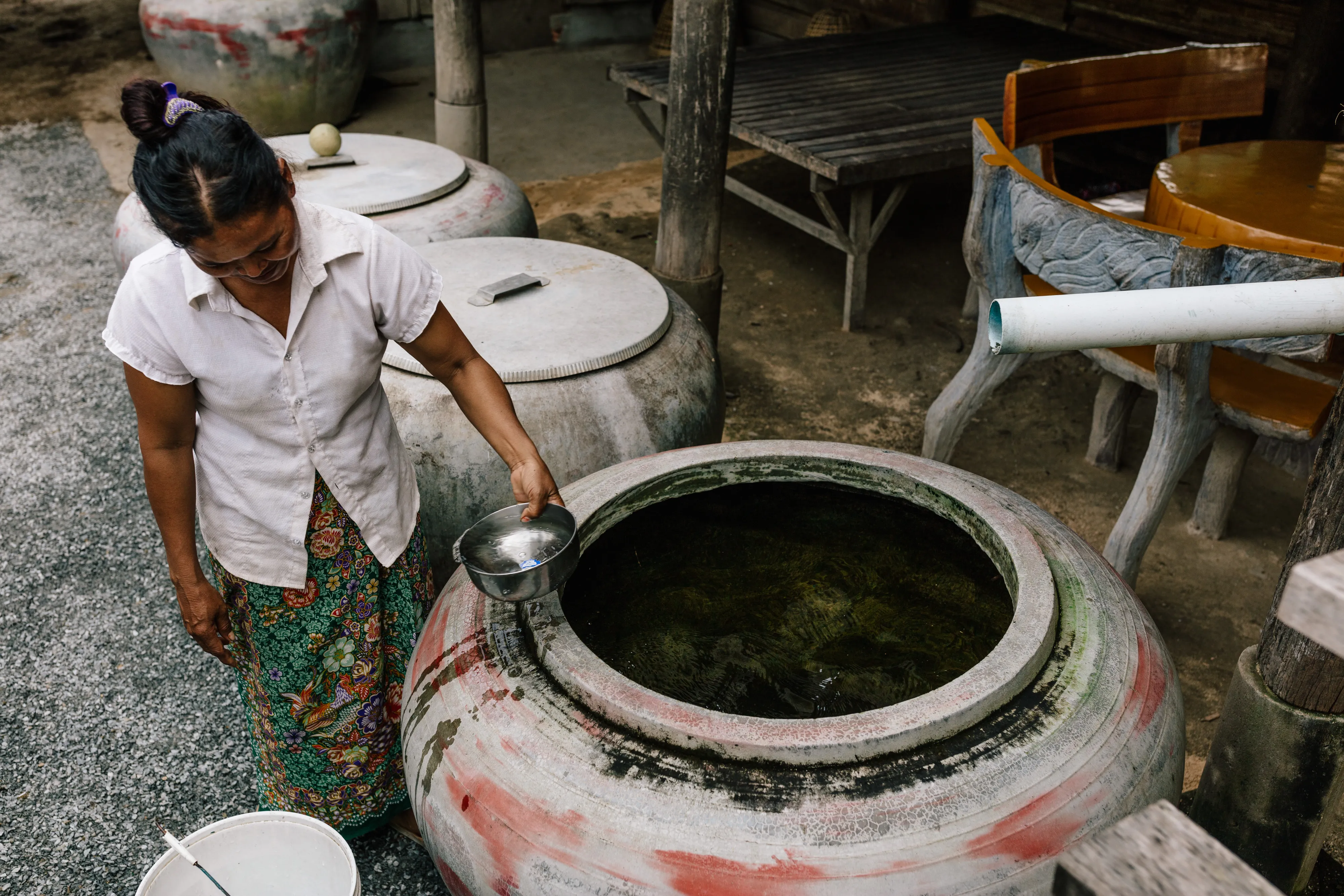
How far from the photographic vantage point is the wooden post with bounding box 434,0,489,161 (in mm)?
5102

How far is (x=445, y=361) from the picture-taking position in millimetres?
2043

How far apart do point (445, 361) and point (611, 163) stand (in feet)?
18.2

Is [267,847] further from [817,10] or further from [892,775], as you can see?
[817,10]

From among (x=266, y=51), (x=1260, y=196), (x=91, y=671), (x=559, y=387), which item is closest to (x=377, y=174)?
(x=559, y=387)

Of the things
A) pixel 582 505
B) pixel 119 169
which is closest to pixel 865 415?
pixel 582 505

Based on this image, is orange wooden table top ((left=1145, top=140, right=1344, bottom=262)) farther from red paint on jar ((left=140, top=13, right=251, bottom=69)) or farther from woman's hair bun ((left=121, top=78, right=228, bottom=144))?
red paint on jar ((left=140, top=13, right=251, bottom=69))

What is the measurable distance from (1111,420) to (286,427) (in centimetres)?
327

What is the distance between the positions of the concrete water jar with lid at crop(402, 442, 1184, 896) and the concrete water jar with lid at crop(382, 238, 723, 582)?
0.48m

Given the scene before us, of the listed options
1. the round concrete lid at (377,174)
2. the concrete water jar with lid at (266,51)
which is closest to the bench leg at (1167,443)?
the round concrete lid at (377,174)

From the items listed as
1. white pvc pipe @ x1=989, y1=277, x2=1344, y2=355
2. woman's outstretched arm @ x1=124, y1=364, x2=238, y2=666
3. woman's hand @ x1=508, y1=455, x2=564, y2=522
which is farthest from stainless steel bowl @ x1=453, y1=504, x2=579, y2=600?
white pvc pipe @ x1=989, y1=277, x2=1344, y2=355

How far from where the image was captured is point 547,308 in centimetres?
292

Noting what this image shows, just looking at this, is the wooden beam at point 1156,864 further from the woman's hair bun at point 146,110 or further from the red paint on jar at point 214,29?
the red paint on jar at point 214,29

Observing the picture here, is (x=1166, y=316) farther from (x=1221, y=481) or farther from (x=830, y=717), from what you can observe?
(x=1221, y=481)

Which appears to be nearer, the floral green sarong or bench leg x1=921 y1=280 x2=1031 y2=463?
the floral green sarong
